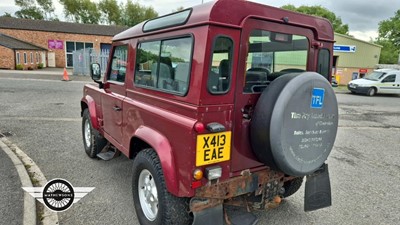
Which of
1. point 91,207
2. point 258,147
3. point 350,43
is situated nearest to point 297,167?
point 258,147

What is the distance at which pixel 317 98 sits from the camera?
2424 millimetres

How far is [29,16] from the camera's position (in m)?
54.4

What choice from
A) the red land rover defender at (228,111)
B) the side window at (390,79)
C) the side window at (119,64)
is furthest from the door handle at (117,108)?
the side window at (390,79)

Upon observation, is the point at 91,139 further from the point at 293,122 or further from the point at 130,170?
the point at 293,122

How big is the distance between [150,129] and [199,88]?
32.3 inches

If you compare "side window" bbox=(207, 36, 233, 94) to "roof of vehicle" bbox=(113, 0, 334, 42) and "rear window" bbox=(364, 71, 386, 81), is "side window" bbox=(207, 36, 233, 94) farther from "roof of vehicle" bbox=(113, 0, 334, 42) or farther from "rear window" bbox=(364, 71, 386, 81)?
"rear window" bbox=(364, 71, 386, 81)

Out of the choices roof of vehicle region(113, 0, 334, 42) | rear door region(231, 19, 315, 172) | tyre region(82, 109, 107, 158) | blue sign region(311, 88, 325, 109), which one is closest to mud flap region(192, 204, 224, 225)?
rear door region(231, 19, 315, 172)

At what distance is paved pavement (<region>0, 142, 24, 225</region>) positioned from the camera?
293cm

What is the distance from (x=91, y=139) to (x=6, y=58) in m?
26.9

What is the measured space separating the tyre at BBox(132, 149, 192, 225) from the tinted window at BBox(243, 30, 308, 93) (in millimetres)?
1121

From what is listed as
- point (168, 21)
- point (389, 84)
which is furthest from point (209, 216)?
point (389, 84)

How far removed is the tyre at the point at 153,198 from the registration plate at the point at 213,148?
1.66 feet

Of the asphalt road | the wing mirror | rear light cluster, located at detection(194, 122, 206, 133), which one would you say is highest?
the wing mirror

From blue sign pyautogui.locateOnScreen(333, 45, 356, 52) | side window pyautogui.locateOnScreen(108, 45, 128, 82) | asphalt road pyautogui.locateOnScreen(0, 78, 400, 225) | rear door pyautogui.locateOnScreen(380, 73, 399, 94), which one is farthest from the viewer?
→ blue sign pyautogui.locateOnScreen(333, 45, 356, 52)
